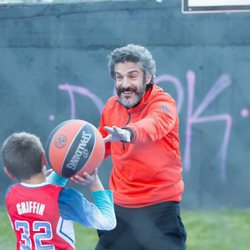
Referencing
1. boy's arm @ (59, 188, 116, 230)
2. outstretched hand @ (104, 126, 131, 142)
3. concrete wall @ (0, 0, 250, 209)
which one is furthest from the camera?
concrete wall @ (0, 0, 250, 209)

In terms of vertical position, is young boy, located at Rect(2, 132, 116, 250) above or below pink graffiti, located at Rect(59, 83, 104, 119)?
below

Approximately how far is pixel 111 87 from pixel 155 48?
0.56 meters

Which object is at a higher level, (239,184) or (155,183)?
(155,183)

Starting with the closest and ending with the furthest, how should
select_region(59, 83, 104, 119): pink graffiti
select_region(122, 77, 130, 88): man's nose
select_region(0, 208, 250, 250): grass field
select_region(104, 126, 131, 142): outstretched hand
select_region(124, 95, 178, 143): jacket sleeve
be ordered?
select_region(104, 126, 131, 142): outstretched hand, select_region(124, 95, 178, 143): jacket sleeve, select_region(122, 77, 130, 88): man's nose, select_region(0, 208, 250, 250): grass field, select_region(59, 83, 104, 119): pink graffiti

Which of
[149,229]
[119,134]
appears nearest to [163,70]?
[149,229]

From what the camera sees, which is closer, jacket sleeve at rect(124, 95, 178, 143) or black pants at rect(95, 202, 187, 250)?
jacket sleeve at rect(124, 95, 178, 143)

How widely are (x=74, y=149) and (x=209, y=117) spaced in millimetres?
3533

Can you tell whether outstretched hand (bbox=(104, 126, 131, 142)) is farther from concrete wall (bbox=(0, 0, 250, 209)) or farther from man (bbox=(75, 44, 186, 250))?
concrete wall (bbox=(0, 0, 250, 209))

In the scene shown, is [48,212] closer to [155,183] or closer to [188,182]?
[155,183]

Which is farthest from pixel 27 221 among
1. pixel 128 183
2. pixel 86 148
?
pixel 128 183

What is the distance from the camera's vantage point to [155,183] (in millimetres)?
4531

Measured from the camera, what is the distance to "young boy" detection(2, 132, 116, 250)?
3625 mm

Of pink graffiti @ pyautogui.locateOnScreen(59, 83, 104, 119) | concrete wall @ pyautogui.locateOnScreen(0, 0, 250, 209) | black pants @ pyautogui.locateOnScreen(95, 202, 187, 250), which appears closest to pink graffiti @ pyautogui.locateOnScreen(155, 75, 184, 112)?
concrete wall @ pyautogui.locateOnScreen(0, 0, 250, 209)

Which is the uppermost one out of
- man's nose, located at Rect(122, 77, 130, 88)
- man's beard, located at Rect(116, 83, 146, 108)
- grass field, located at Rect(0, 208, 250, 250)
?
man's nose, located at Rect(122, 77, 130, 88)
